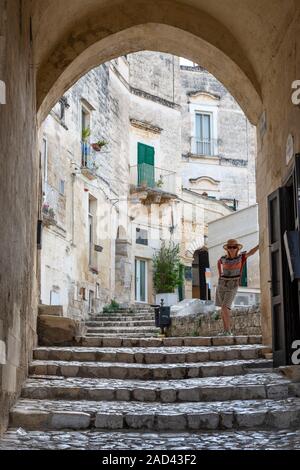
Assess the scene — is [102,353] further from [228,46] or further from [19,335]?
[228,46]

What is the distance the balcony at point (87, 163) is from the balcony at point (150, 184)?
3652 mm

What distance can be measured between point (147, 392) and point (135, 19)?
183 inches

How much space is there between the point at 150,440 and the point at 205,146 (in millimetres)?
25695

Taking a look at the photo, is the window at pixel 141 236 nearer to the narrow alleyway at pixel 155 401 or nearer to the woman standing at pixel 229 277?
the woman standing at pixel 229 277

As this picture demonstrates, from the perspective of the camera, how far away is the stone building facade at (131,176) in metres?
18.0

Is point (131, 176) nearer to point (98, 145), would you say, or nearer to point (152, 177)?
point (152, 177)

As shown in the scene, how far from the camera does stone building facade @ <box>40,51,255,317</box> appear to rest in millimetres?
18047

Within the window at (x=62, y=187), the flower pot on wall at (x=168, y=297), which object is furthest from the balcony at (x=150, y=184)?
the window at (x=62, y=187)

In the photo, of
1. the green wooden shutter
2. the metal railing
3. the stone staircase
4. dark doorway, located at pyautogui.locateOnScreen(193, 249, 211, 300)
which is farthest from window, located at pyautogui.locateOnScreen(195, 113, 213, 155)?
the stone staircase

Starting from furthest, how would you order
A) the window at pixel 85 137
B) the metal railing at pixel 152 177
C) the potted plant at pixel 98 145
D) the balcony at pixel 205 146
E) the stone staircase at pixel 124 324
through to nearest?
the balcony at pixel 205 146
the metal railing at pixel 152 177
the potted plant at pixel 98 145
the window at pixel 85 137
the stone staircase at pixel 124 324

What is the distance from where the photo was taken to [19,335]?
20.2 ft

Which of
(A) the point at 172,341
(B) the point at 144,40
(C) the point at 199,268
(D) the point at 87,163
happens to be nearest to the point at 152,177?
(C) the point at 199,268

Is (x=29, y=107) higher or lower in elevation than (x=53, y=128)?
lower
